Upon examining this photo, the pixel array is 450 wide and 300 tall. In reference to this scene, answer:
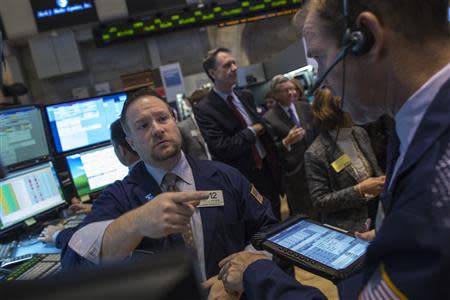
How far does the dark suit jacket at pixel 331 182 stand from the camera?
1990mm

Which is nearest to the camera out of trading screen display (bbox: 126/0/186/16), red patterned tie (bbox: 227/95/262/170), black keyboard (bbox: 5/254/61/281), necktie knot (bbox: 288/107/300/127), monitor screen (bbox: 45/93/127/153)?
black keyboard (bbox: 5/254/61/281)

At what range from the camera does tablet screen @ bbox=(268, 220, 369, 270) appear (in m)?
0.93

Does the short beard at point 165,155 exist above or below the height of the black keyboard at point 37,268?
above

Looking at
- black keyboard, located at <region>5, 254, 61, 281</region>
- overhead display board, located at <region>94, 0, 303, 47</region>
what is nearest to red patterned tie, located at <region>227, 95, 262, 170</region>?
black keyboard, located at <region>5, 254, 61, 281</region>

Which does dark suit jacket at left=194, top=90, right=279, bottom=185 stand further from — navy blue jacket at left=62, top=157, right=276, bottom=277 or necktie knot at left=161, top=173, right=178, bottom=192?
necktie knot at left=161, top=173, right=178, bottom=192

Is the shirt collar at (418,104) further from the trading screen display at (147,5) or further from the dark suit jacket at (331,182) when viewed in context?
the trading screen display at (147,5)

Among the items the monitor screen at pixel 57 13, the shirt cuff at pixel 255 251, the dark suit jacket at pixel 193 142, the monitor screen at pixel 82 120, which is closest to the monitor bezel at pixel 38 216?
the monitor screen at pixel 82 120

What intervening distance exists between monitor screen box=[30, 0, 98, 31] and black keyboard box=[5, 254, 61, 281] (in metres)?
5.37

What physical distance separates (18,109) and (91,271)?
243 cm

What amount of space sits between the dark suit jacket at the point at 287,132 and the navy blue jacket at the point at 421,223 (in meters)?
2.28

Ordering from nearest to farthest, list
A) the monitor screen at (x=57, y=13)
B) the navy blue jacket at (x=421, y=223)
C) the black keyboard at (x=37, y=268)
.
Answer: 1. the navy blue jacket at (x=421, y=223)
2. the black keyboard at (x=37, y=268)
3. the monitor screen at (x=57, y=13)

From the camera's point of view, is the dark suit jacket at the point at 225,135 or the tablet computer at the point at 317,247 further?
the dark suit jacket at the point at 225,135

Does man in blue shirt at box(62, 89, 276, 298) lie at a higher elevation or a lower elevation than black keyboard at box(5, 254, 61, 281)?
higher

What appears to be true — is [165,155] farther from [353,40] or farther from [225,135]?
[225,135]
